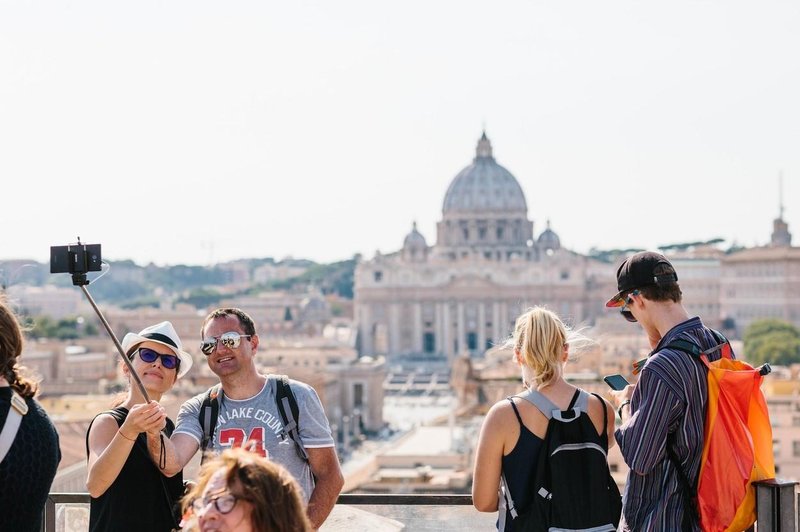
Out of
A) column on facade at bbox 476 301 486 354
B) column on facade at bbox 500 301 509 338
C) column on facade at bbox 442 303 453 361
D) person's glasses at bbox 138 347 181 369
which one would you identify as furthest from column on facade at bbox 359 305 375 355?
person's glasses at bbox 138 347 181 369

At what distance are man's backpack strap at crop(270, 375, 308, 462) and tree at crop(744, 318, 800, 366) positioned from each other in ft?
196

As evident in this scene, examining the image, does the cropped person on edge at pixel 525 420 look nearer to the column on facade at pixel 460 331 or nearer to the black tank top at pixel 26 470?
the black tank top at pixel 26 470

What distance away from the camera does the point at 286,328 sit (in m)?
102

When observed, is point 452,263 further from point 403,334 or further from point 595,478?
point 595,478

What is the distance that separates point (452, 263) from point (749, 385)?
10740cm

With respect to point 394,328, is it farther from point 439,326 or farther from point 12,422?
point 12,422

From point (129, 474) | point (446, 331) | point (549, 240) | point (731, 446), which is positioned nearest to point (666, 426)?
point (731, 446)

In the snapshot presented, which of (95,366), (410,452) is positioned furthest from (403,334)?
(410,452)

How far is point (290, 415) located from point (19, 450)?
1.01 m

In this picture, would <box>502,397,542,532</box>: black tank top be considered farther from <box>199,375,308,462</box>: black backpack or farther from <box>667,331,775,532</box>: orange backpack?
<box>199,375,308,462</box>: black backpack

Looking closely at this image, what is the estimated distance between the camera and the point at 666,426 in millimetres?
4930

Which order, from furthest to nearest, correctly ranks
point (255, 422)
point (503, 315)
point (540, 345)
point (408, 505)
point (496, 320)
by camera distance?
point (503, 315) → point (496, 320) → point (408, 505) → point (255, 422) → point (540, 345)

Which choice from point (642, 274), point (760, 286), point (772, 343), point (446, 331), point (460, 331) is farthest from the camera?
point (460, 331)

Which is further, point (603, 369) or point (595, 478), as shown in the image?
point (603, 369)
